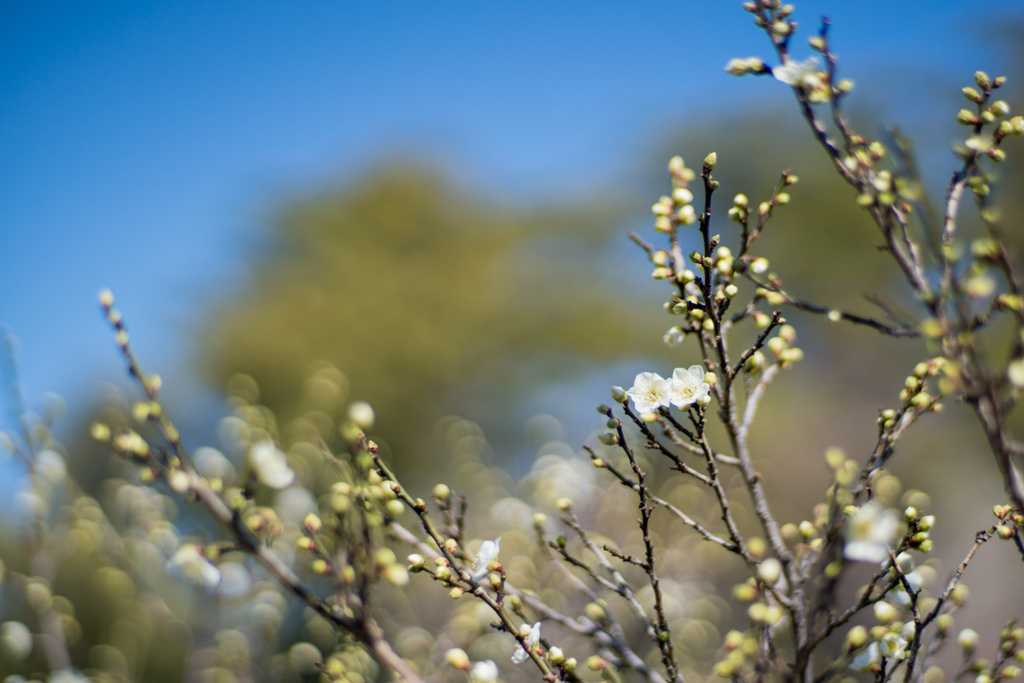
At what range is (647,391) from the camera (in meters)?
1.28

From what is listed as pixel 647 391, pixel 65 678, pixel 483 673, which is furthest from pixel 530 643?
pixel 65 678

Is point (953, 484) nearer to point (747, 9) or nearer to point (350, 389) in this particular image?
point (350, 389)

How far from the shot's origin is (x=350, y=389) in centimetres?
1034

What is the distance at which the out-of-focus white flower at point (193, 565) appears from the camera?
931 mm

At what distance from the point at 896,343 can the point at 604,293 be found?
6555 millimetres

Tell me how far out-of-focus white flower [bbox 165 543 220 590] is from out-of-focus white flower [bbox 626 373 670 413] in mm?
864

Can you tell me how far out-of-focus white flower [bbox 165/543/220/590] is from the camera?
931mm

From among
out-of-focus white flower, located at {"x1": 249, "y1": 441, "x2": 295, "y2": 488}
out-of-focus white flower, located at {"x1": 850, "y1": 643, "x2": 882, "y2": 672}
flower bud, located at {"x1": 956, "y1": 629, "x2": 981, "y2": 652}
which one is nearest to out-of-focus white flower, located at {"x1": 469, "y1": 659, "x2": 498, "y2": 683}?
out-of-focus white flower, located at {"x1": 249, "y1": 441, "x2": 295, "y2": 488}

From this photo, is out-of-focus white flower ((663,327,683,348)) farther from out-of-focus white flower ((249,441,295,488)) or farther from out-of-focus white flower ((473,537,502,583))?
out-of-focus white flower ((249,441,295,488))

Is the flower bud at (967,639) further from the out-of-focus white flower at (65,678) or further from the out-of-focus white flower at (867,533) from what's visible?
the out-of-focus white flower at (65,678)

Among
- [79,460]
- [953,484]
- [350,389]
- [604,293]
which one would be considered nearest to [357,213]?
[350,389]

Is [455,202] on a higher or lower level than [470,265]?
higher

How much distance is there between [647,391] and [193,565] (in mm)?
961

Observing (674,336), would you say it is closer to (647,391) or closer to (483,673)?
(647,391)
